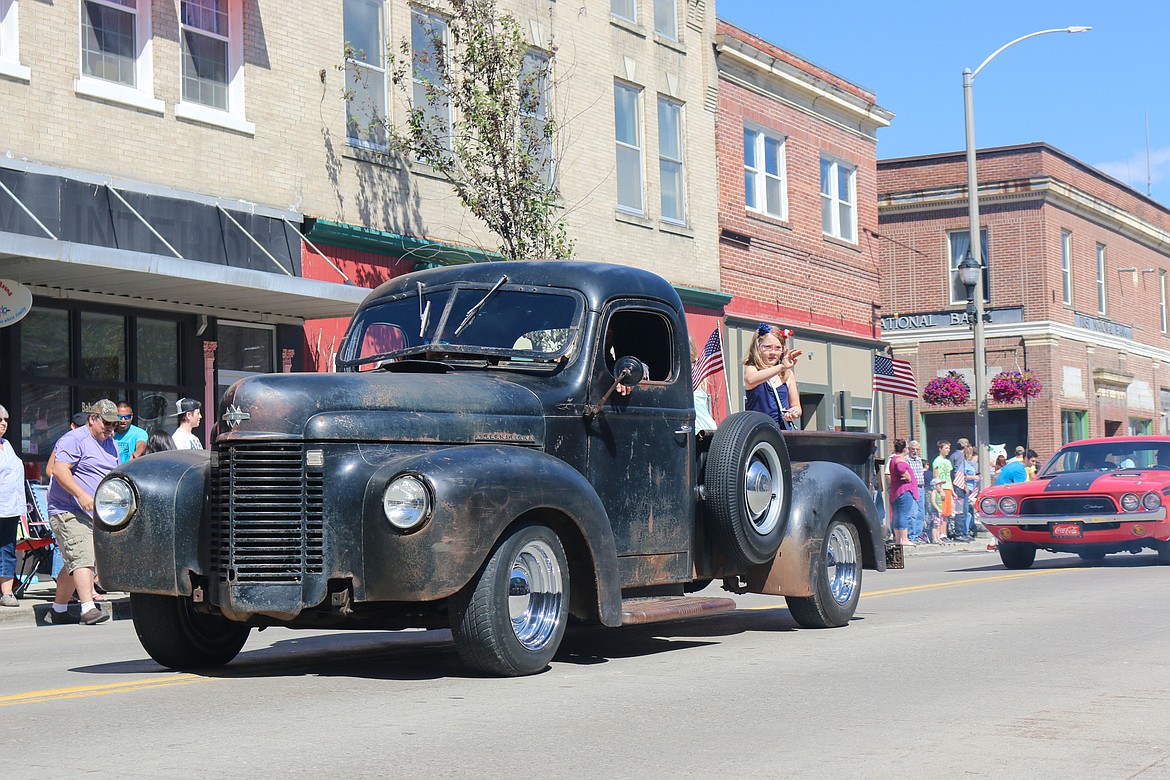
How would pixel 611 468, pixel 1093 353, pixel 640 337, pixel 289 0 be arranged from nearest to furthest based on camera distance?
pixel 611 468, pixel 640 337, pixel 289 0, pixel 1093 353

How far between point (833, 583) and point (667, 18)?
19.0m

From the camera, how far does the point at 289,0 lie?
782 inches

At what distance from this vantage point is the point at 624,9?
88.5 feet

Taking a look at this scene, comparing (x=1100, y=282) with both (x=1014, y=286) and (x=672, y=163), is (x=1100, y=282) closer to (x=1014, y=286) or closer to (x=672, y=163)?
(x=1014, y=286)

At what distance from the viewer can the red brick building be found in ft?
95.3

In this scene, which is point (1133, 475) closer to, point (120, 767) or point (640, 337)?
point (640, 337)

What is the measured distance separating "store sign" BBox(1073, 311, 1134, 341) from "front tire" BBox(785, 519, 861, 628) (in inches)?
1373

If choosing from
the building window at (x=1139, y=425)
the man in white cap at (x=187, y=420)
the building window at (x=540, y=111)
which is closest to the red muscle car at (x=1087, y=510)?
the building window at (x=540, y=111)

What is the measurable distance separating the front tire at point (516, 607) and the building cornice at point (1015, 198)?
36448 millimetres

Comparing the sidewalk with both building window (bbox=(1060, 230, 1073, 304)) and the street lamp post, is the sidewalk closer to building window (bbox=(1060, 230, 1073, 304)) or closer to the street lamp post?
the street lamp post

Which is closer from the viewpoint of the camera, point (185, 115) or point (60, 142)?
point (60, 142)

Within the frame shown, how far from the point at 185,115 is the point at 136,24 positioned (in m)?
1.17

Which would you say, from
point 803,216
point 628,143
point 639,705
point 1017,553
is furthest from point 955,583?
point 803,216

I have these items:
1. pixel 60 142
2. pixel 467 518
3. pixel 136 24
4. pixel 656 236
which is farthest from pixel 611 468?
pixel 656 236
